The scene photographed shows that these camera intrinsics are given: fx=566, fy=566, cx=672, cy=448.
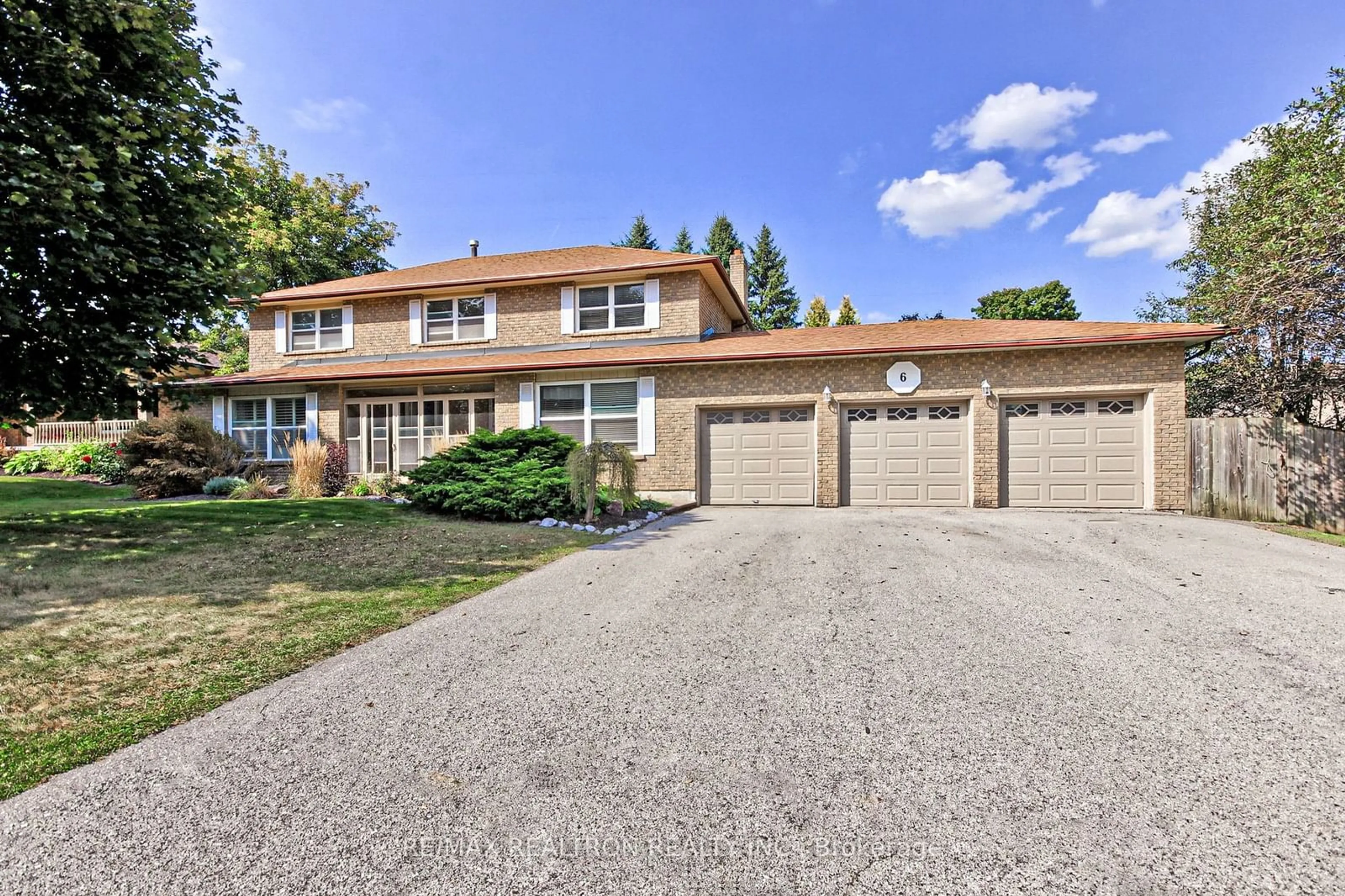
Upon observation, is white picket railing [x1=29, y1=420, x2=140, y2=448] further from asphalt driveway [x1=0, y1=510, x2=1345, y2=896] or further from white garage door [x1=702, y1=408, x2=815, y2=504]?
asphalt driveway [x1=0, y1=510, x2=1345, y2=896]

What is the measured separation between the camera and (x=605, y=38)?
32.8 feet

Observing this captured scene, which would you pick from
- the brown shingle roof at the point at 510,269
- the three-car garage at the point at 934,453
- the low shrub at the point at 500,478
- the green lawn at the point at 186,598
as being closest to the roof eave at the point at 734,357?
the three-car garage at the point at 934,453

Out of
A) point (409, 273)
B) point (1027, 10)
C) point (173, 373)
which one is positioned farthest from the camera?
point (409, 273)

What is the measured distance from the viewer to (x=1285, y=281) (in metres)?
9.29

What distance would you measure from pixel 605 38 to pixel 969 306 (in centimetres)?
3663

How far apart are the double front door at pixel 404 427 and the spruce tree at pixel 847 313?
2775 cm

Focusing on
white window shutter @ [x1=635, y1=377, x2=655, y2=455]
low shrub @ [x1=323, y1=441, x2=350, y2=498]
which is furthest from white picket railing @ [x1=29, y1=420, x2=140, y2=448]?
white window shutter @ [x1=635, y1=377, x2=655, y2=455]

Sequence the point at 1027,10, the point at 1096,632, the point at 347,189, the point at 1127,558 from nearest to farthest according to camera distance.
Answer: the point at 1096,632
the point at 1127,558
the point at 1027,10
the point at 347,189

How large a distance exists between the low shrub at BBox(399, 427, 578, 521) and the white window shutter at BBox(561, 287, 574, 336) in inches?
194

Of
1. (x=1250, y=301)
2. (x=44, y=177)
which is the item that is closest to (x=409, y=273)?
(x=44, y=177)

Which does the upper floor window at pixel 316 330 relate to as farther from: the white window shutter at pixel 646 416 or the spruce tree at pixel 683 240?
the spruce tree at pixel 683 240

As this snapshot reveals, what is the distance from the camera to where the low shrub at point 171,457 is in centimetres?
1170

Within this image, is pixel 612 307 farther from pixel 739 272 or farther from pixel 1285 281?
pixel 1285 281

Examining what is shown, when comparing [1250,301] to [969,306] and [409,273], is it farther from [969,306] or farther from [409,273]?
[969,306]
